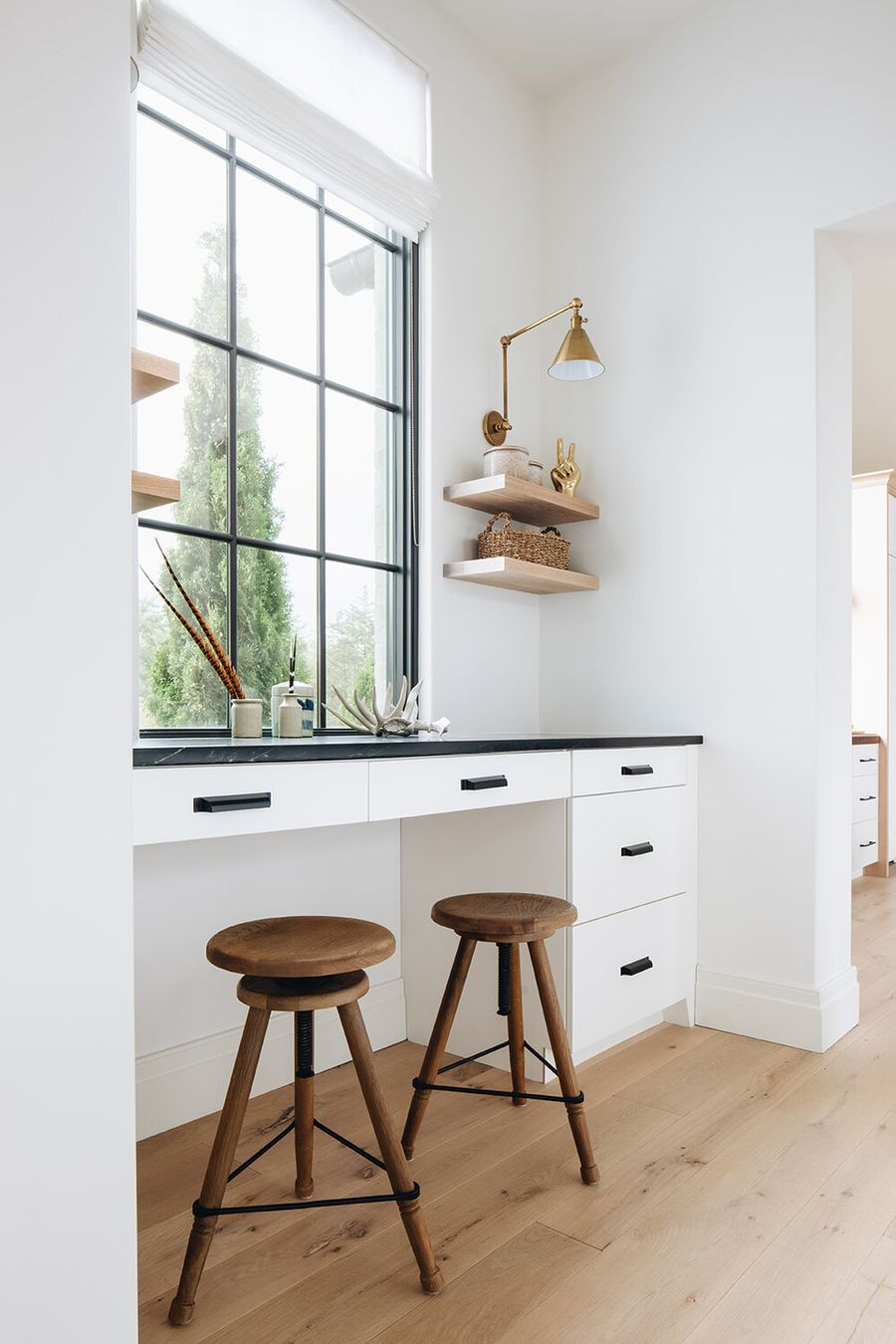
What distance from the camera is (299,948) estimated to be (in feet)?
4.88

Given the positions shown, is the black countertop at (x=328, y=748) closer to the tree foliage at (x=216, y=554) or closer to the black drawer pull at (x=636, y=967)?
the tree foliage at (x=216, y=554)

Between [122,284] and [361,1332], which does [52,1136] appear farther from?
[122,284]

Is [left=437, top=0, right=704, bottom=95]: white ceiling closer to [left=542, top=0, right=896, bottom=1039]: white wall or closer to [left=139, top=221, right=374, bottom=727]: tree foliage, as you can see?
[left=542, top=0, right=896, bottom=1039]: white wall

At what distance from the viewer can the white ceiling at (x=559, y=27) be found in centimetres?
287

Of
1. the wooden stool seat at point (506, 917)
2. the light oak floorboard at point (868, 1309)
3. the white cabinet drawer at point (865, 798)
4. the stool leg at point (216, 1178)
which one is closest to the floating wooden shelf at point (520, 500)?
the wooden stool seat at point (506, 917)

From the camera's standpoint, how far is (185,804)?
4.56 feet

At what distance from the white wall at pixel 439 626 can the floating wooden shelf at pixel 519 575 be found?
51mm

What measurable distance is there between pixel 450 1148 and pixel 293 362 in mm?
1943

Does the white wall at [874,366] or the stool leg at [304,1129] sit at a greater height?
the white wall at [874,366]

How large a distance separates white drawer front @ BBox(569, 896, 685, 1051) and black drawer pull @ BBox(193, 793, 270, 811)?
3.39 ft

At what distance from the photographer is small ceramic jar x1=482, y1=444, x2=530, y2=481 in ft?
9.21

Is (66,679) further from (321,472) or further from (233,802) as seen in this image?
(321,472)

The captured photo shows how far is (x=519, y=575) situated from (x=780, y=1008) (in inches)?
56.1

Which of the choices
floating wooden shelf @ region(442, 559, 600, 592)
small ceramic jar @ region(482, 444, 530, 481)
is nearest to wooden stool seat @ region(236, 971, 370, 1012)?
floating wooden shelf @ region(442, 559, 600, 592)
